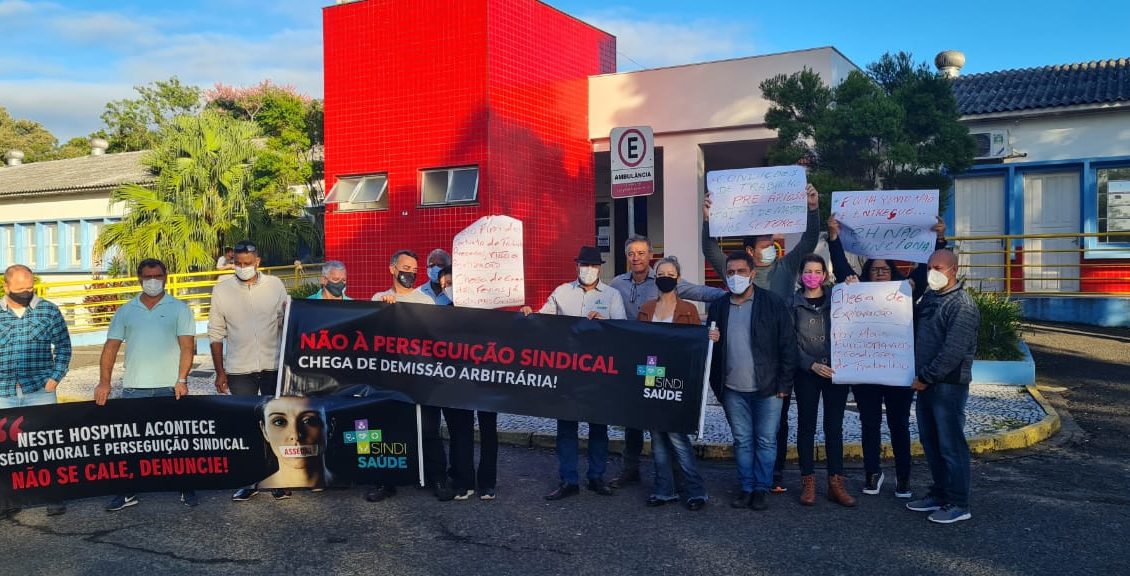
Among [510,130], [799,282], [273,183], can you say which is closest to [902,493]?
[799,282]

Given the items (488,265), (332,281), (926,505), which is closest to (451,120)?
(332,281)

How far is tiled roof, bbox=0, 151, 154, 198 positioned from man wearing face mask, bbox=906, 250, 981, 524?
2720 centimetres

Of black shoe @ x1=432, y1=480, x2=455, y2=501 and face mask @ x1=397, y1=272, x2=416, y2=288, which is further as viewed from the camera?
face mask @ x1=397, y1=272, x2=416, y2=288

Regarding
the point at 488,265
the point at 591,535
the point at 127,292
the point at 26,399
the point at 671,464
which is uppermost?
the point at 488,265

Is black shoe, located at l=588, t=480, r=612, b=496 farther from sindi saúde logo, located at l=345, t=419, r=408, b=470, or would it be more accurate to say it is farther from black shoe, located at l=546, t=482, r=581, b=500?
sindi saúde logo, located at l=345, t=419, r=408, b=470

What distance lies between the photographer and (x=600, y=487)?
273 inches

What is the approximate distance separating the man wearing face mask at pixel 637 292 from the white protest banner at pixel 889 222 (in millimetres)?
1081

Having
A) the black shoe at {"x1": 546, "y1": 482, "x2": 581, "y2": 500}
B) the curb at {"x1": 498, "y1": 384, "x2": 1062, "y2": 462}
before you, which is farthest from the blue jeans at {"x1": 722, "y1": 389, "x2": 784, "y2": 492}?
the curb at {"x1": 498, "y1": 384, "x2": 1062, "y2": 462}

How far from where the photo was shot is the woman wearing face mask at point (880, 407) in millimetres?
6570

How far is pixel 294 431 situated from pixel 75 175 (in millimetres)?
32984

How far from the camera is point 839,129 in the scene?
11789 mm

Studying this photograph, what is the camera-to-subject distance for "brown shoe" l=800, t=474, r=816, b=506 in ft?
21.4

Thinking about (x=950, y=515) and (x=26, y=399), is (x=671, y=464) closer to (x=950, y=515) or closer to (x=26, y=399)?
(x=950, y=515)

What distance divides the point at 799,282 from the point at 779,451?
1.28m
